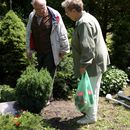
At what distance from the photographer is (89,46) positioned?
5734 millimetres

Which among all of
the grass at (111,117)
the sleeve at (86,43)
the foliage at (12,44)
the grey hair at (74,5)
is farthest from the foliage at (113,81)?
the grey hair at (74,5)

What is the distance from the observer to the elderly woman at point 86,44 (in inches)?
226

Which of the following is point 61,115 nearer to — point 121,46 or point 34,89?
point 34,89

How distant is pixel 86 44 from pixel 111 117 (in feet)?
5.36

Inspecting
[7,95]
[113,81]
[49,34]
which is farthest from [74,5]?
[113,81]

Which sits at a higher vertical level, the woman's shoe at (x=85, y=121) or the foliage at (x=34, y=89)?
the foliage at (x=34, y=89)

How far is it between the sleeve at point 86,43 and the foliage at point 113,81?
2.37 meters

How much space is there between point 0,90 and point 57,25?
6.08ft

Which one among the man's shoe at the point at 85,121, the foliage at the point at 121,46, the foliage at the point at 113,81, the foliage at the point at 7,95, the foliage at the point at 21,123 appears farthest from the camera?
the foliage at the point at 121,46

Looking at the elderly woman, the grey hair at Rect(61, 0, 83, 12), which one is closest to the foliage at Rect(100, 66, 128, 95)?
the elderly woman

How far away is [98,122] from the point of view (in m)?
6.49

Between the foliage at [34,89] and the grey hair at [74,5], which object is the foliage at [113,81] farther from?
the grey hair at [74,5]

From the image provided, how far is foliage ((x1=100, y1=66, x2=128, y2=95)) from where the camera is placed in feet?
26.8

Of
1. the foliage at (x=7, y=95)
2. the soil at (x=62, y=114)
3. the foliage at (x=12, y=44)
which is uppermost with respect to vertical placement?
the foliage at (x=12, y=44)
